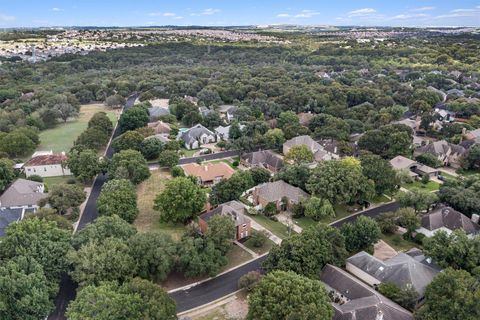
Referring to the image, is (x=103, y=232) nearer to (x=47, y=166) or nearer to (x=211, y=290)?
(x=211, y=290)

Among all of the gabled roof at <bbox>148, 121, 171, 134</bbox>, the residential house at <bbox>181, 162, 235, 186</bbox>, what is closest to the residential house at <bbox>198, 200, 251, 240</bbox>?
the residential house at <bbox>181, 162, 235, 186</bbox>

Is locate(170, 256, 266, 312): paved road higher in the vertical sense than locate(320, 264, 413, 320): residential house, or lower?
lower

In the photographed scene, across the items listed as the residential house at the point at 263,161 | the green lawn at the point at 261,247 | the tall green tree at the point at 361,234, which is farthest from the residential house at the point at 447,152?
the green lawn at the point at 261,247

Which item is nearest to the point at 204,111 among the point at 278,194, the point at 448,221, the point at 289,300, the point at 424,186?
the point at 278,194

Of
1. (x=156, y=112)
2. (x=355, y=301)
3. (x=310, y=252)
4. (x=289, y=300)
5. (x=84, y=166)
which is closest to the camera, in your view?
(x=289, y=300)

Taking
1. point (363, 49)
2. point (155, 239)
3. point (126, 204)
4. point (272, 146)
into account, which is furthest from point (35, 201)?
point (363, 49)

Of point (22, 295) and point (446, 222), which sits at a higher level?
point (22, 295)

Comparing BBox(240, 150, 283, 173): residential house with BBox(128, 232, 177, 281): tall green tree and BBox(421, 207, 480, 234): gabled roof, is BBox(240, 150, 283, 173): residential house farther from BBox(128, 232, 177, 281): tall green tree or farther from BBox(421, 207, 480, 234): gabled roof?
BBox(128, 232, 177, 281): tall green tree

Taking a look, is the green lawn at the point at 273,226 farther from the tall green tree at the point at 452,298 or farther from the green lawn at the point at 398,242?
the tall green tree at the point at 452,298
